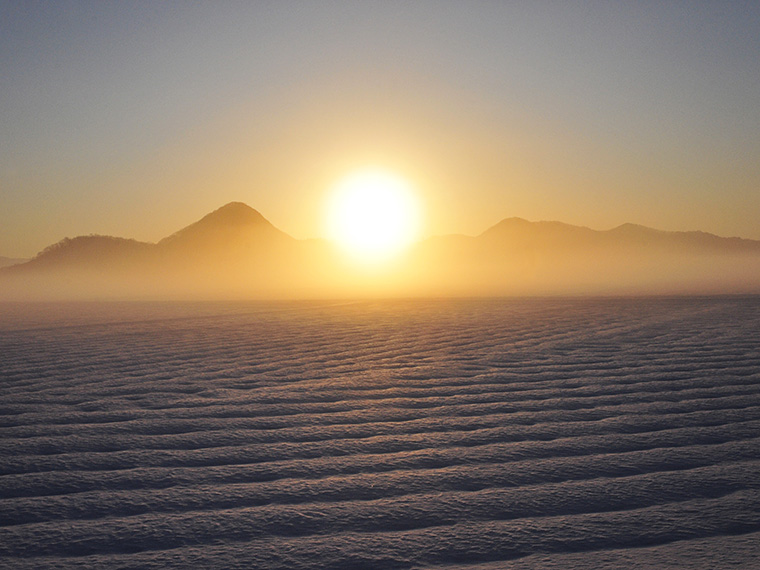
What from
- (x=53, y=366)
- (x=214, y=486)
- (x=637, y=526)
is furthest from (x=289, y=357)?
(x=637, y=526)

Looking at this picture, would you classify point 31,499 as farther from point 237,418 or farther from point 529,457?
point 529,457

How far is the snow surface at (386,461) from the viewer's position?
5.85ft

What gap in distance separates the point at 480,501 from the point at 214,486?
1038mm

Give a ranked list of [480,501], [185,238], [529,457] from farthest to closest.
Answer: [185,238] < [529,457] < [480,501]

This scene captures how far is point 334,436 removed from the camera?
2.98 metres

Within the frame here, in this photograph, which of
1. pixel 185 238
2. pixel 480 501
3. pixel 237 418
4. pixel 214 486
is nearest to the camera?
pixel 480 501

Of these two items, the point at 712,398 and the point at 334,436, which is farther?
the point at 712,398

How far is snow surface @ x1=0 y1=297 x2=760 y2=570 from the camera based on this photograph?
5.85ft

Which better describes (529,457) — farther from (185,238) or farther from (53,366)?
(185,238)

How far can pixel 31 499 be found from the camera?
219 cm

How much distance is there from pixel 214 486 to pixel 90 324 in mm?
8877

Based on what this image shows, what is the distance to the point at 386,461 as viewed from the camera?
258 centimetres

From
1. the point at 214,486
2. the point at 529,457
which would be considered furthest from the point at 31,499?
the point at 529,457

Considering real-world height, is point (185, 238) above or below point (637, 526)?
above
